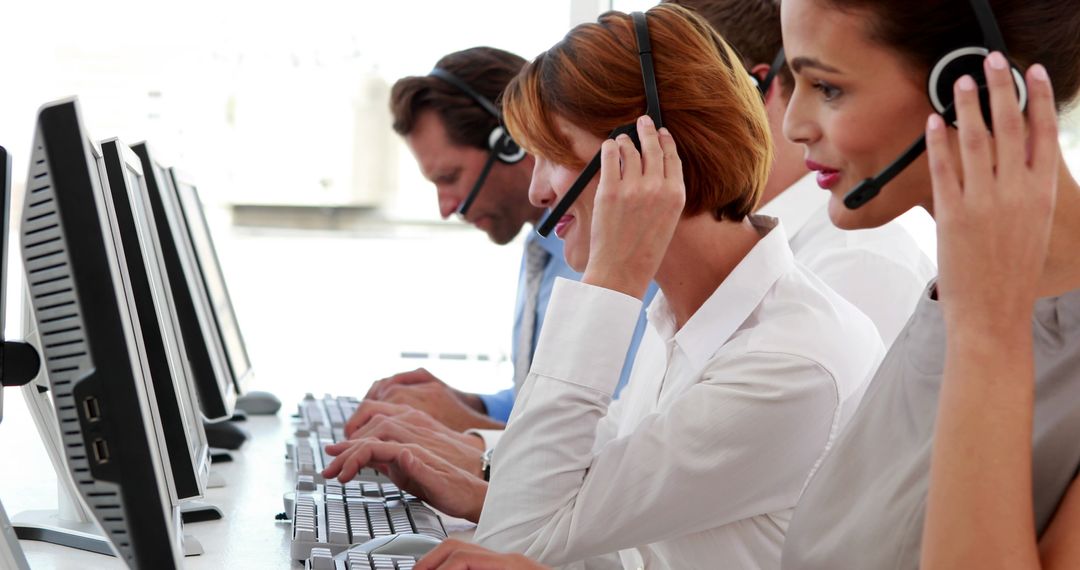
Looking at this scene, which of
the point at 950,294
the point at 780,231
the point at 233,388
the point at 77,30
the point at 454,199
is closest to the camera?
the point at 950,294

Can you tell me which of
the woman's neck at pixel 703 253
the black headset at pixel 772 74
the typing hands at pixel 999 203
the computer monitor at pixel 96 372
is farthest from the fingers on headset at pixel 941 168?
the black headset at pixel 772 74

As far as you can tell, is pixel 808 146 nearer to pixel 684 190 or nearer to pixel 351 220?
pixel 684 190

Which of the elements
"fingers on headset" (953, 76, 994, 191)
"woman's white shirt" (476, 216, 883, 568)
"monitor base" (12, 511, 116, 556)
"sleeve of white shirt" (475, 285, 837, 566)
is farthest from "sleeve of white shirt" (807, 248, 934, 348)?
"monitor base" (12, 511, 116, 556)

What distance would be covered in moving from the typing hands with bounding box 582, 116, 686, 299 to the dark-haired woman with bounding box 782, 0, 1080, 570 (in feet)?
0.70

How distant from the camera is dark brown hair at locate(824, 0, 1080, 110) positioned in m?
0.79

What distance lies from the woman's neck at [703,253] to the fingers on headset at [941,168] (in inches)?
18.6

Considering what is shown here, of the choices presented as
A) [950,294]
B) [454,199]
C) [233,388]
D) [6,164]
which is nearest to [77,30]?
[454,199]

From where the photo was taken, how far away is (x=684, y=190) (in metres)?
1.12

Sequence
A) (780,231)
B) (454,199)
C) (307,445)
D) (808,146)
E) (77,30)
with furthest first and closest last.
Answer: (77,30), (454,199), (307,445), (780,231), (808,146)

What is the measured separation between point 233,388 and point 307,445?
10.0 inches

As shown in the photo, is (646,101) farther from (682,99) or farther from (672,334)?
(672,334)

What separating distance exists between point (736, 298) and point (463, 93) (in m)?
1.22

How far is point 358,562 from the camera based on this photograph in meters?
0.96

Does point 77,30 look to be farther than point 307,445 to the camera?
Yes
